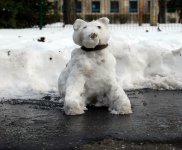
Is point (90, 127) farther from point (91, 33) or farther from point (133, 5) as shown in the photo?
point (133, 5)

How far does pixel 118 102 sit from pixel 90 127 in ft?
2.98

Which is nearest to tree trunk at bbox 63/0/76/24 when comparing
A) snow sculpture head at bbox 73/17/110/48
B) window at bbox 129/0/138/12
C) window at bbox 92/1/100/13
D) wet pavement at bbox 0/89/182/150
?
wet pavement at bbox 0/89/182/150

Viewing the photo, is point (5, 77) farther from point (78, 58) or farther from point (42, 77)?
point (78, 58)

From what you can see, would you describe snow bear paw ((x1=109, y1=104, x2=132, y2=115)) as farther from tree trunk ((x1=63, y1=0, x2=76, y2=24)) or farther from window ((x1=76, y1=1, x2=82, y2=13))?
window ((x1=76, y1=1, x2=82, y2=13))

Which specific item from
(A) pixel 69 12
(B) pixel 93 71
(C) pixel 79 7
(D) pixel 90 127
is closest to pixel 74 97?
(B) pixel 93 71

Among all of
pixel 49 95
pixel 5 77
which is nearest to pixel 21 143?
pixel 49 95

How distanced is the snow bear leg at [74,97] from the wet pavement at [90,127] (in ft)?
0.38

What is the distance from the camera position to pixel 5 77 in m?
9.98

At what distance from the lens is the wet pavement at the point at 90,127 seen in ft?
19.3

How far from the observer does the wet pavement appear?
589 cm

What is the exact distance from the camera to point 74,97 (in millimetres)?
7422

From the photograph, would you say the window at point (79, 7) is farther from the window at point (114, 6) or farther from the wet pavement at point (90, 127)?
the wet pavement at point (90, 127)

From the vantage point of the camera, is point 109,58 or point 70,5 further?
point 70,5

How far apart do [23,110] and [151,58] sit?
4.04m
